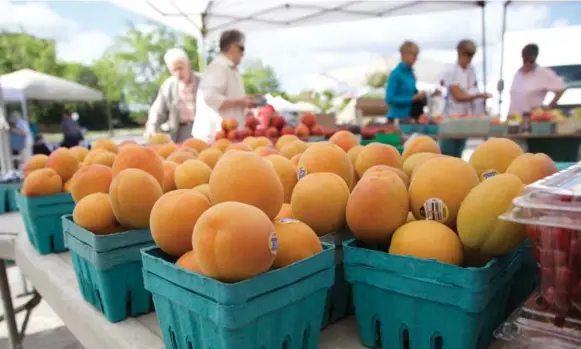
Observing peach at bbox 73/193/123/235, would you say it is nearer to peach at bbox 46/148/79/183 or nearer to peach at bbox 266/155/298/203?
peach at bbox 266/155/298/203

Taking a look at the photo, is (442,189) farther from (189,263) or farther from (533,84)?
(533,84)

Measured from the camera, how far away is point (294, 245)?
0.68m

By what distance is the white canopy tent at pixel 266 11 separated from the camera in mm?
6012

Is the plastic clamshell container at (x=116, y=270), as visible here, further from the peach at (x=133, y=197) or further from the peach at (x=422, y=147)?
the peach at (x=422, y=147)

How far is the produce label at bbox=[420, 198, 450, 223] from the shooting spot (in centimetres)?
76

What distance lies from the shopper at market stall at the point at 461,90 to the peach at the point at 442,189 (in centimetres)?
394

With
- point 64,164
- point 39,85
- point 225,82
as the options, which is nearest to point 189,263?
point 64,164

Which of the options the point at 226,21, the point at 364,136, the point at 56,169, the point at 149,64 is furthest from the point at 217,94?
the point at 149,64

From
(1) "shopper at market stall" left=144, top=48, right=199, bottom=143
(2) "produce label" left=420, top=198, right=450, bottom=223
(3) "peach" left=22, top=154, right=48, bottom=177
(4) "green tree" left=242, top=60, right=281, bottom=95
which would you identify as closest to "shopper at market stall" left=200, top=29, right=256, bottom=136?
(1) "shopper at market stall" left=144, top=48, right=199, bottom=143

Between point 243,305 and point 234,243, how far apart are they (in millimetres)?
81

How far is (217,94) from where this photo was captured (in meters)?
3.46

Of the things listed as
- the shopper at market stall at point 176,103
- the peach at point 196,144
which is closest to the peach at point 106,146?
the peach at point 196,144

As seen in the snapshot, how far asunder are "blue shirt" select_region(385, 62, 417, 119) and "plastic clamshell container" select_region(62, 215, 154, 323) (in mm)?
3696

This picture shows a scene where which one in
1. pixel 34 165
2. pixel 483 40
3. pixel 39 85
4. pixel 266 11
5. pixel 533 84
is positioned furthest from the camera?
pixel 39 85
